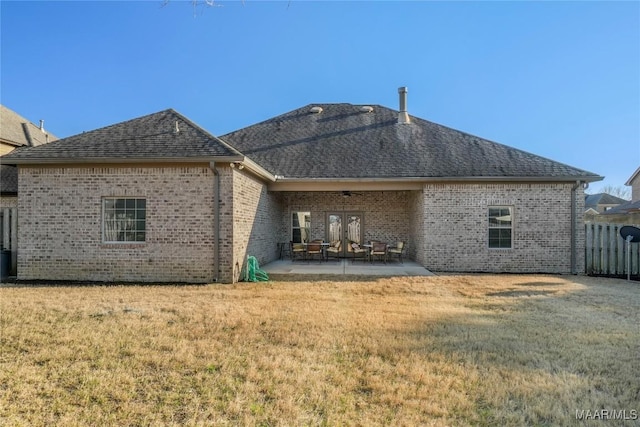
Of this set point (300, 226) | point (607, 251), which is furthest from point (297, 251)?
point (607, 251)

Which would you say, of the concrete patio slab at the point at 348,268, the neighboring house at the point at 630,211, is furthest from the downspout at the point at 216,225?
the neighboring house at the point at 630,211

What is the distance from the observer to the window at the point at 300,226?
1638 cm

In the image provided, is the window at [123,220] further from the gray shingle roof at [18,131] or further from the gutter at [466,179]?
the gray shingle roof at [18,131]

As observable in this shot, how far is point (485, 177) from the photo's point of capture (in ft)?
39.8

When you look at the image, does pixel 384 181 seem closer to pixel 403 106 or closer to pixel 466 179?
pixel 466 179

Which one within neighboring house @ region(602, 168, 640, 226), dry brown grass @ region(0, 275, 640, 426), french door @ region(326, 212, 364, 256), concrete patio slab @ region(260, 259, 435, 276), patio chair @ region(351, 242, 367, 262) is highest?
neighboring house @ region(602, 168, 640, 226)

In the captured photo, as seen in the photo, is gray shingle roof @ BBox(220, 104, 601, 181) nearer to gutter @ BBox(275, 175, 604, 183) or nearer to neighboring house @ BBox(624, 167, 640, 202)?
gutter @ BBox(275, 175, 604, 183)

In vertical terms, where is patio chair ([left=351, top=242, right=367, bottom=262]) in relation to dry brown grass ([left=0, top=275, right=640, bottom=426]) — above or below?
above

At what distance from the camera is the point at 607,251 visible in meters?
12.0

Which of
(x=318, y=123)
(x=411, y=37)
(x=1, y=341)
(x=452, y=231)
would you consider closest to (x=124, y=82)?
(x=318, y=123)

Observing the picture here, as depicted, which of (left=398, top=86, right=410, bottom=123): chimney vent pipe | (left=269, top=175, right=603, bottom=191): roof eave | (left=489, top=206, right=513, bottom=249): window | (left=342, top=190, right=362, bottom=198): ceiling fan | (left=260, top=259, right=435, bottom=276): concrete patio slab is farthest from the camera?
(left=398, top=86, right=410, bottom=123): chimney vent pipe

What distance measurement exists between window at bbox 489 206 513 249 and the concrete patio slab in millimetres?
2738

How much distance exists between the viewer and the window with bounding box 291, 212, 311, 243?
53.7 feet

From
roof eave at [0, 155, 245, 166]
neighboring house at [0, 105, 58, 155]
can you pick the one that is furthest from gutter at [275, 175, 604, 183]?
neighboring house at [0, 105, 58, 155]
